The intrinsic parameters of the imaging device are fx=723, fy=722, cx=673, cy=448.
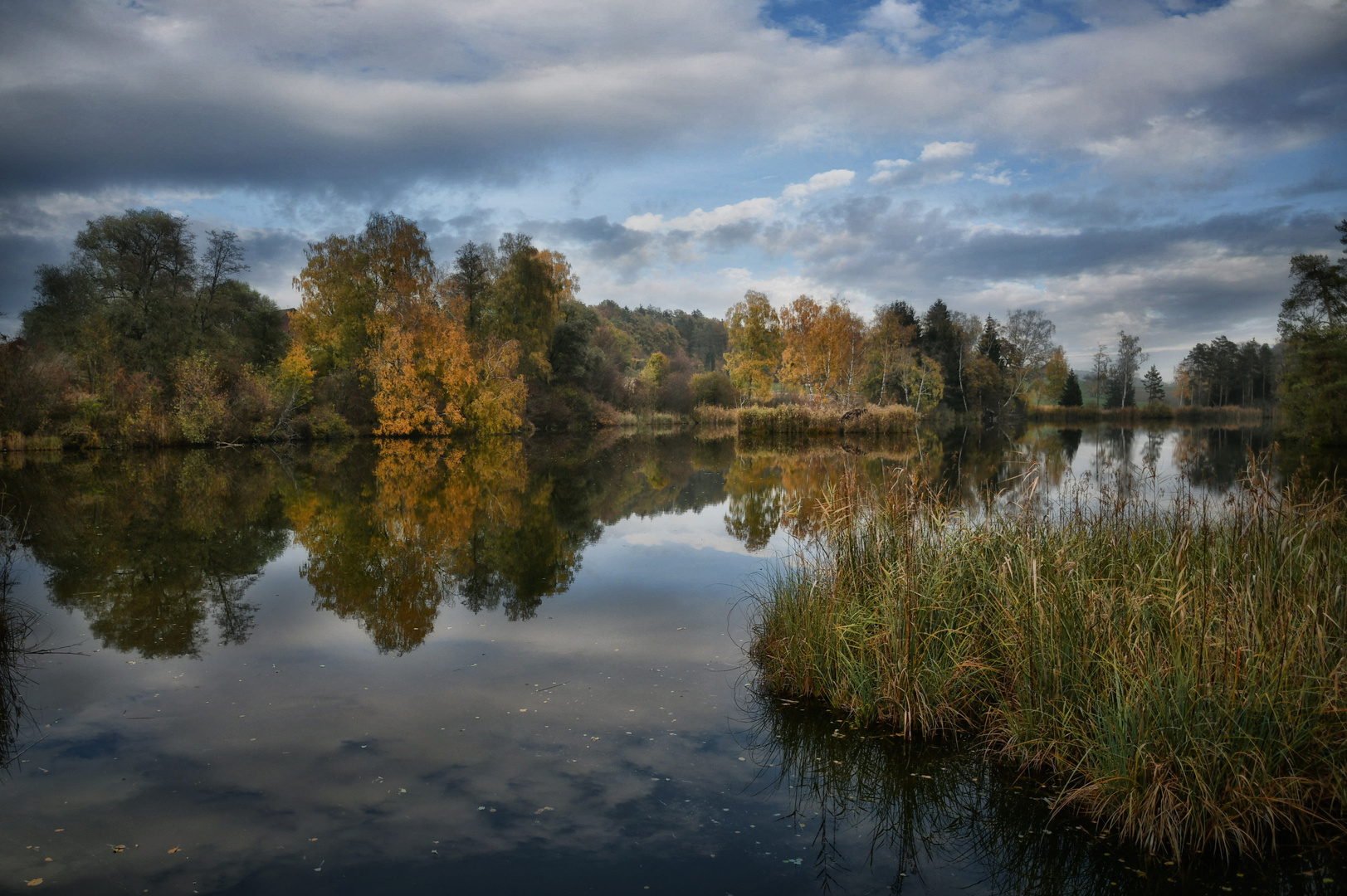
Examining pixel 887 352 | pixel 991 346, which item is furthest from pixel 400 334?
pixel 991 346

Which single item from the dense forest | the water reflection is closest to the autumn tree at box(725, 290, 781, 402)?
the dense forest

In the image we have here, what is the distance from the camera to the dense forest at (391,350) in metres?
30.2

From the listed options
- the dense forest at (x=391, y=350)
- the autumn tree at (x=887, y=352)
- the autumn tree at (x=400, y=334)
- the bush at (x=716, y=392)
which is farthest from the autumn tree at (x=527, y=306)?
the autumn tree at (x=887, y=352)

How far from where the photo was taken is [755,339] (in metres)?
49.1

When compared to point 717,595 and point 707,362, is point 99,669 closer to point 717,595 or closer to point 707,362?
point 717,595

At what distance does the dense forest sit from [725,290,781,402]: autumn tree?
0.13 m

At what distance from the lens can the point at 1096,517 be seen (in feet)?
22.9

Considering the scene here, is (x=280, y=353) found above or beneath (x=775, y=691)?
above

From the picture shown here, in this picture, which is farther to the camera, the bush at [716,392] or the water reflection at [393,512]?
the bush at [716,392]

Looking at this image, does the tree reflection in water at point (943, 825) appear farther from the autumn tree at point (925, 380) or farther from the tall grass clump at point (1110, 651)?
the autumn tree at point (925, 380)

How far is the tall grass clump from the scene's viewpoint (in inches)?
152

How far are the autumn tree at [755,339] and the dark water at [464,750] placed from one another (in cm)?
3789

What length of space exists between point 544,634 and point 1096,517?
572 centimetres

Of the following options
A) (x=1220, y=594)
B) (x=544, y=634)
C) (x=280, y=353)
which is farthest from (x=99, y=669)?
(x=280, y=353)
